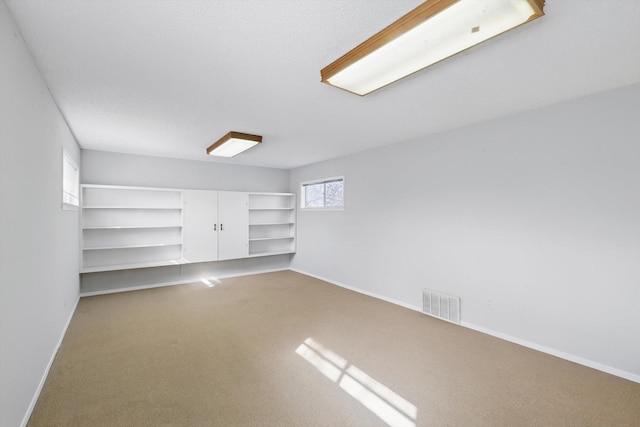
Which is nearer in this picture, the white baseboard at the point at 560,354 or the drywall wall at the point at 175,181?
the white baseboard at the point at 560,354

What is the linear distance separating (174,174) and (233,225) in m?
1.44

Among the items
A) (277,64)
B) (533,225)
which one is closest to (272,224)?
(277,64)

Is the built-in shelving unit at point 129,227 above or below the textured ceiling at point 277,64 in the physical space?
below

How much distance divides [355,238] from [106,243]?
4.16 metres

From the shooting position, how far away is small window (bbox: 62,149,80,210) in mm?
3290

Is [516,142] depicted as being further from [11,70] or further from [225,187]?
[225,187]

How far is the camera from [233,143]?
394 cm

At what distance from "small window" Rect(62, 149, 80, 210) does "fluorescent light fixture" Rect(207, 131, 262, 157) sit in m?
1.68

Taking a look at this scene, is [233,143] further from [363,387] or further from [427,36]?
[363,387]

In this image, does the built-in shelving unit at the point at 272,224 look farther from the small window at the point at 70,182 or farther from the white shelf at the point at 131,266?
the small window at the point at 70,182

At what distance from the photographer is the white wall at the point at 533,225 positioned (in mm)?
2402

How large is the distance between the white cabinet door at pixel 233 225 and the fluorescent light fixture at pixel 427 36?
4107 mm

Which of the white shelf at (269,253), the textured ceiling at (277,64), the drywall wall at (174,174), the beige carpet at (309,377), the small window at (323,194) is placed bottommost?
the beige carpet at (309,377)

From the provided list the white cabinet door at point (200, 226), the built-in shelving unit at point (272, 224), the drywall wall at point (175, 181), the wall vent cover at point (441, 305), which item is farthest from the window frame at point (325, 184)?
the wall vent cover at point (441, 305)
